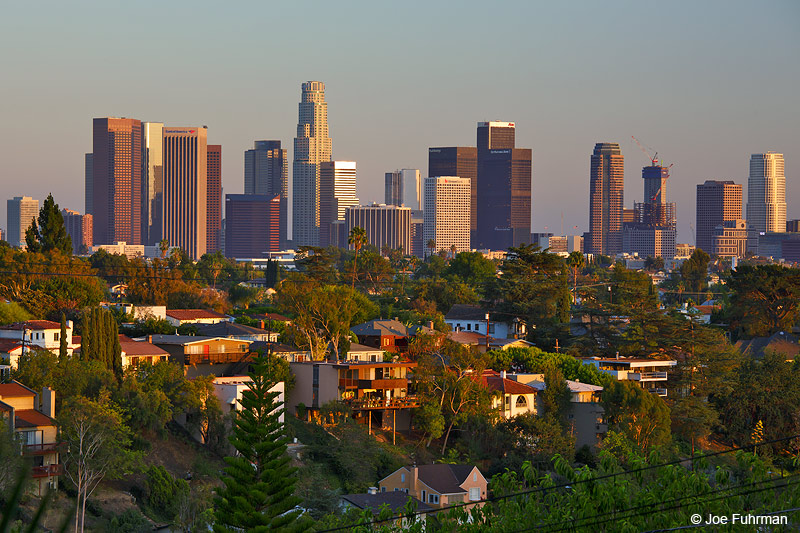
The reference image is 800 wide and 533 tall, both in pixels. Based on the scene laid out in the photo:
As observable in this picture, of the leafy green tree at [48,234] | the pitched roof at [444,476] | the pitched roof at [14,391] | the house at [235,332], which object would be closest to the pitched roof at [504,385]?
the pitched roof at [444,476]

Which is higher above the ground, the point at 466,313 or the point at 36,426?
the point at 466,313

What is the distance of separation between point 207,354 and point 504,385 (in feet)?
50.6

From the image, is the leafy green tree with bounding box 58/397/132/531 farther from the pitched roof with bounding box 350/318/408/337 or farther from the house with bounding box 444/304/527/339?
the house with bounding box 444/304/527/339

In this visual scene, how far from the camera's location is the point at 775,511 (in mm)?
18781

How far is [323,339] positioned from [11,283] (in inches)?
976

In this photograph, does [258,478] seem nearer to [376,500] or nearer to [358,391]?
[376,500]

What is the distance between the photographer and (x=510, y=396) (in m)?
56.5

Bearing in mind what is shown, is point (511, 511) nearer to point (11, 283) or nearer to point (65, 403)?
point (65, 403)

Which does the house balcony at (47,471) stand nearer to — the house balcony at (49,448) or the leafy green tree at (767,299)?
the house balcony at (49,448)

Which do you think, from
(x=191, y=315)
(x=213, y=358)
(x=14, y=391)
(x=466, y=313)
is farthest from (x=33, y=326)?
(x=466, y=313)

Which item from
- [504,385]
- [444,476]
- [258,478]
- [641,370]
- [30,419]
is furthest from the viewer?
[641,370]

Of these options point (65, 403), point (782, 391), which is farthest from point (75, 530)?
point (782, 391)

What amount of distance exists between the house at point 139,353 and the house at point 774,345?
142 ft

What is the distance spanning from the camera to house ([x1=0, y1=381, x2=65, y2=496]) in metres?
39.8
